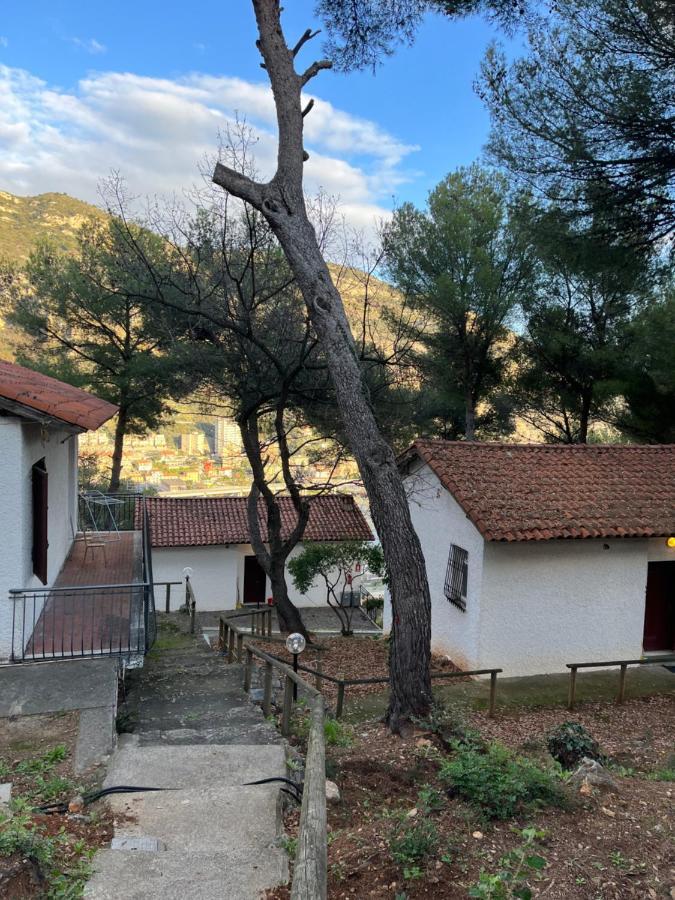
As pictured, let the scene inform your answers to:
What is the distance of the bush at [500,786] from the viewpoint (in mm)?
4319

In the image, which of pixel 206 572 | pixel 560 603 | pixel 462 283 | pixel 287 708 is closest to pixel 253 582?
pixel 206 572

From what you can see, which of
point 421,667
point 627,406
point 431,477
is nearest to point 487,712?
point 421,667

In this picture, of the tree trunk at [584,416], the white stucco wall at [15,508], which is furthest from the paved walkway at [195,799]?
the tree trunk at [584,416]

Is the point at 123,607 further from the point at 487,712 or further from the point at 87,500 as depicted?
the point at 87,500

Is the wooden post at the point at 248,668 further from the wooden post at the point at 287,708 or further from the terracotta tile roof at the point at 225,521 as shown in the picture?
the terracotta tile roof at the point at 225,521

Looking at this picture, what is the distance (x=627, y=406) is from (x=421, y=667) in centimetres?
1500

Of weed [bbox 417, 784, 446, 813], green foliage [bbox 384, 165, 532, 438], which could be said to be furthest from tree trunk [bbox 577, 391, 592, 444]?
weed [bbox 417, 784, 446, 813]

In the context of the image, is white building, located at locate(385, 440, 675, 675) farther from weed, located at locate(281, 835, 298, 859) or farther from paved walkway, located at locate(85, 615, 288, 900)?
weed, located at locate(281, 835, 298, 859)

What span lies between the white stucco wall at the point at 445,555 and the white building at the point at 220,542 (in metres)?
9.80

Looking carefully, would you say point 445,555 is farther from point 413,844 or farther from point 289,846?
point 413,844

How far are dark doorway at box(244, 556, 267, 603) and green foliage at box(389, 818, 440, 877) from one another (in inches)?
825

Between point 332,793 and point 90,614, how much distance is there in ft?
17.3

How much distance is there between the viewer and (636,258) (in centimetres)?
1030

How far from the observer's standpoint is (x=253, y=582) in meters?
24.7
